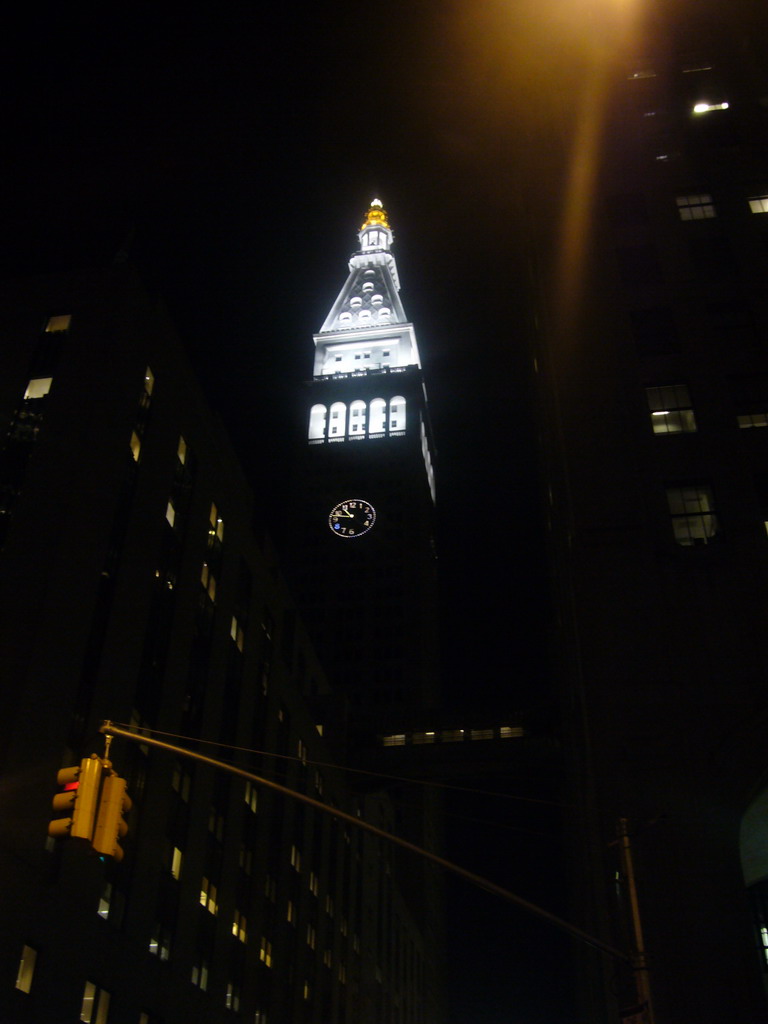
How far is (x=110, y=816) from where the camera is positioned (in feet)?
36.4

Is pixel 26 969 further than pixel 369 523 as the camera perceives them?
No

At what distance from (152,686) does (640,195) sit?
37.0 m

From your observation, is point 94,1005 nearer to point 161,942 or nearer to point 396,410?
point 161,942

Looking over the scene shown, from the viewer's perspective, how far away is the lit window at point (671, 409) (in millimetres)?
40875

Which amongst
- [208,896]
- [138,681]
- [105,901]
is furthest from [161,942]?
[138,681]

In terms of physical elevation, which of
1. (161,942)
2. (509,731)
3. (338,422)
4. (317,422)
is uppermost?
(338,422)

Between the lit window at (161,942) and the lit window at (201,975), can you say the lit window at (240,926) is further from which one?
the lit window at (161,942)

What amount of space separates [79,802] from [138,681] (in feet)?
105

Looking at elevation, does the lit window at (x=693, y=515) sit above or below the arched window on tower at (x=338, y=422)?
below

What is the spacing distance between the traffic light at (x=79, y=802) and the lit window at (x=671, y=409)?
1366 inches

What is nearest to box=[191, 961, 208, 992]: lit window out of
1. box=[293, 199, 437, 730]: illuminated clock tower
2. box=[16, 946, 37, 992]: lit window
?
box=[16, 946, 37, 992]: lit window

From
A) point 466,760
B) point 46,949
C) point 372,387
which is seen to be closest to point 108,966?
point 46,949

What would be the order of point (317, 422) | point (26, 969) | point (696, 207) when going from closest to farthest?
point (26, 969), point (696, 207), point (317, 422)

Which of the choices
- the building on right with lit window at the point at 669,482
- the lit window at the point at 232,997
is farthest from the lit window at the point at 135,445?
the lit window at the point at 232,997
